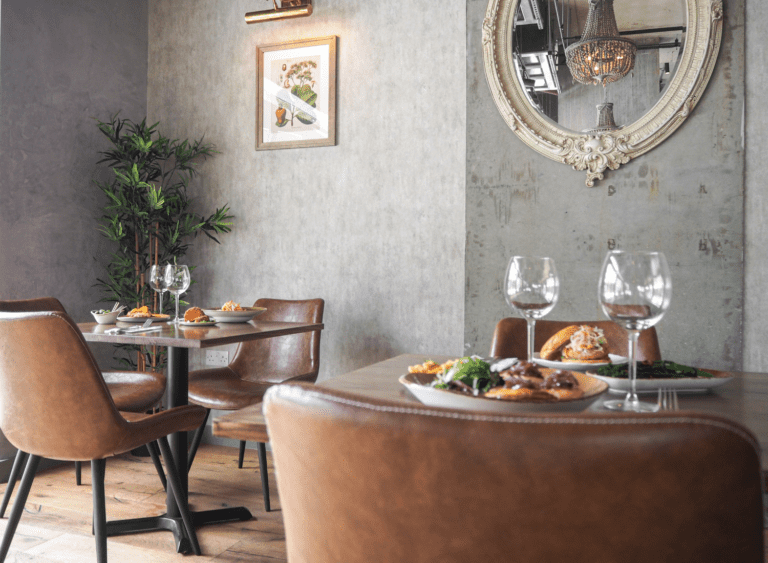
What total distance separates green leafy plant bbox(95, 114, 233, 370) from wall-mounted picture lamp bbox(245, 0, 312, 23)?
0.78 metres

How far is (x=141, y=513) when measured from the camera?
255 cm

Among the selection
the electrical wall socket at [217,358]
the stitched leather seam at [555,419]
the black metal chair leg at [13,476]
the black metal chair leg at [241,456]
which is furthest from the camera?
the electrical wall socket at [217,358]

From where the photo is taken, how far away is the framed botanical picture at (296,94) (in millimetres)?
3406

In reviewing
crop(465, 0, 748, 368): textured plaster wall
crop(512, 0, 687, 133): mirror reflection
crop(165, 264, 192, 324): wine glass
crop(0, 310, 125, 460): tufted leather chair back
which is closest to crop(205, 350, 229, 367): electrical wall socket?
crop(165, 264, 192, 324): wine glass

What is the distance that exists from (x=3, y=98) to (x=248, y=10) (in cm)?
140

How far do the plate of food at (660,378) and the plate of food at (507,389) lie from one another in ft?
0.41

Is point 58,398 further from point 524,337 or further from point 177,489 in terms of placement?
point 524,337

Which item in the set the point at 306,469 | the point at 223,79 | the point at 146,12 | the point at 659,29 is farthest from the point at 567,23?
the point at 306,469

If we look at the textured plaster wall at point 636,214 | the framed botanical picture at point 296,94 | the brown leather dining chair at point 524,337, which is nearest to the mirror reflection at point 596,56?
the textured plaster wall at point 636,214

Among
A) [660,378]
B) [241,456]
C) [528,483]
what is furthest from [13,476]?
[528,483]

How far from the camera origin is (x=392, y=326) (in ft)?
10.8

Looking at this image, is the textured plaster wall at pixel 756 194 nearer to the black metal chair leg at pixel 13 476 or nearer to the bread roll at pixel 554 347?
the bread roll at pixel 554 347

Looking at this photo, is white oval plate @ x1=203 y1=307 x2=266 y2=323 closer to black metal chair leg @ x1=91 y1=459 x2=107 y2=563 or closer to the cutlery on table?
the cutlery on table

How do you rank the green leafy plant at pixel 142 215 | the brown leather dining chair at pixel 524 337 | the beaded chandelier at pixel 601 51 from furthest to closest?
the green leafy plant at pixel 142 215, the beaded chandelier at pixel 601 51, the brown leather dining chair at pixel 524 337
